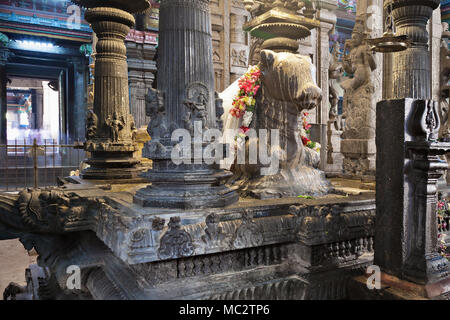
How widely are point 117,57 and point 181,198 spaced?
3.89 metres

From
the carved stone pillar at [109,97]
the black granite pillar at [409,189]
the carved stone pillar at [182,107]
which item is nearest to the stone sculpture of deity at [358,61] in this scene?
the carved stone pillar at [109,97]

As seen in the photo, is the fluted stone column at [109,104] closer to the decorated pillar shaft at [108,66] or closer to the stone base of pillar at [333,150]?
the decorated pillar shaft at [108,66]

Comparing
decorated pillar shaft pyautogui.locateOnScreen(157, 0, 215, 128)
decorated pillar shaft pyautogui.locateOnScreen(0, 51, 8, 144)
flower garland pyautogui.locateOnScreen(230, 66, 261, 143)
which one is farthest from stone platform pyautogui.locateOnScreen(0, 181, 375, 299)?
decorated pillar shaft pyautogui.locateOnScreen(0, 51, 8, 144)

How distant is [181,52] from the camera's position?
11.0 ft

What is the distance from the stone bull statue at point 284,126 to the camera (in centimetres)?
432

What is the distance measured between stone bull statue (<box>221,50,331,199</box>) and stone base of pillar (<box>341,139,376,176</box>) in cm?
263

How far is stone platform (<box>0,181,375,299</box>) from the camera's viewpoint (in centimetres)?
291

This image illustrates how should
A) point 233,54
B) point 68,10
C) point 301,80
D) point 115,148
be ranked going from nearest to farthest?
1. point 301,80
2. point 115,148
3. point 233,54
4. point 68,10

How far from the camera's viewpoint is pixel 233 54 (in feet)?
32.9

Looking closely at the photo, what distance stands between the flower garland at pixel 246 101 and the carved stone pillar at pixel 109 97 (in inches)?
95.4

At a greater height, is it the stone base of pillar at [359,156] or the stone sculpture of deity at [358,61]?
the stone sculpture of deity at [358,61]
